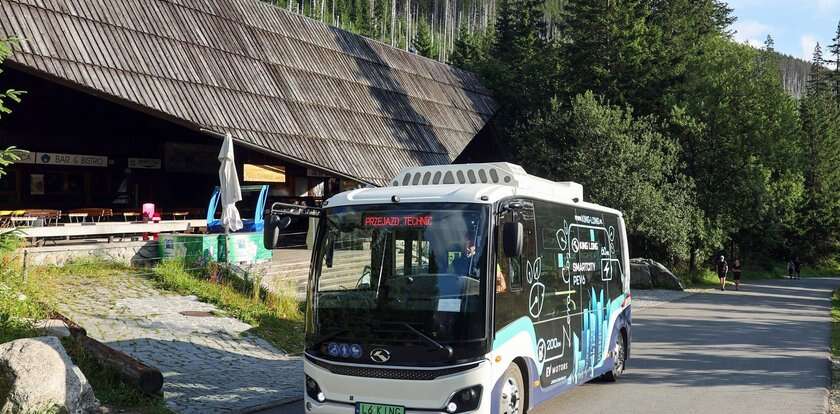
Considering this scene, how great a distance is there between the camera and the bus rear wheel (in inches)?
291

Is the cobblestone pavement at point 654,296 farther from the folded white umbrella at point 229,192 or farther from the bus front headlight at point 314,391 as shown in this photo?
the bus front headlight at point 314,391

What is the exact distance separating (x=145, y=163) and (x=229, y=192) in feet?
34.1

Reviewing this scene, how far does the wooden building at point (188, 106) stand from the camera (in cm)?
2088

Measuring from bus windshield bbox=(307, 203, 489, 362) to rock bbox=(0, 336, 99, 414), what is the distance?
2664 millimetres

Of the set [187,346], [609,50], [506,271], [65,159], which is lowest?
[187,346]

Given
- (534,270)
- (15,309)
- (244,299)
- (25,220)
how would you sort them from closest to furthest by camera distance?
(534,270), (15,309), (244,299), (25,220)

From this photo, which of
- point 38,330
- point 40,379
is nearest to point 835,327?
point 38,330

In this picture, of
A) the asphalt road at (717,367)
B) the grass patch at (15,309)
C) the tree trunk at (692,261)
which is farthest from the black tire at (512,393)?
the tree trunk at (692,261)

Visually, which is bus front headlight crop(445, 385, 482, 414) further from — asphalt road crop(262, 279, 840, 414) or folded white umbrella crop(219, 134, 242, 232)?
folded white umbrella crop(219, 134, 242, 232)

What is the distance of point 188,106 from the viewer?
22562 mm

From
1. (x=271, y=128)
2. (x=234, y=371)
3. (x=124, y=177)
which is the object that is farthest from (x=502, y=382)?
(x=124, y=177)

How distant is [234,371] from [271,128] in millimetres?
15317

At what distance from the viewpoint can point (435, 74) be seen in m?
40.0

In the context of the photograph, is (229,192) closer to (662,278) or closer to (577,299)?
(577,299)
